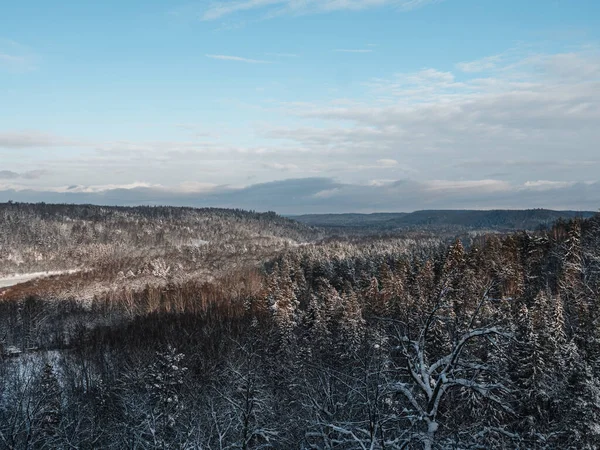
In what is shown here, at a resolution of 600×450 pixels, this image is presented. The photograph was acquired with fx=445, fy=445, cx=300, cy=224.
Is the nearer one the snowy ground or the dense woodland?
the dense woodland

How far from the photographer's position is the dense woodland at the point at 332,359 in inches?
313

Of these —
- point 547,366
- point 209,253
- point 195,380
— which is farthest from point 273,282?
point 209,253

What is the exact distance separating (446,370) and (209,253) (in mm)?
182472

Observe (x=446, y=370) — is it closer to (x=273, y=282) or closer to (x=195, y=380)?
(x=195, y=380)

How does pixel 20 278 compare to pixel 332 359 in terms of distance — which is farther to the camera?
pixel 20 278

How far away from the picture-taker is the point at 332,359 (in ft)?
135

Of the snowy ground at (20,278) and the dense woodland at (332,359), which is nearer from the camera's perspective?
the dense woodland at (332,359)

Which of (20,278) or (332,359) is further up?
(332,359)

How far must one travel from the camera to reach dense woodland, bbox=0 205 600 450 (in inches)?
313

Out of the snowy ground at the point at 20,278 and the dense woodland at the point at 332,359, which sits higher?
the dense woodland at the point at 332,359

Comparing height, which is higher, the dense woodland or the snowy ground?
the dense woodland

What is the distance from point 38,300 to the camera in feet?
338

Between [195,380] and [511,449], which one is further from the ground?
[511,449]

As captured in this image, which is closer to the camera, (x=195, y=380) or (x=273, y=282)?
(x=195, y=380)
